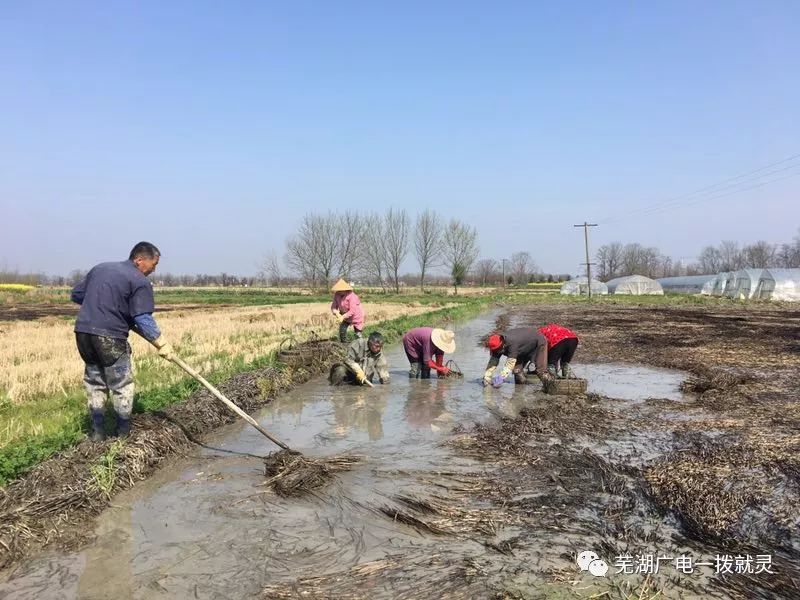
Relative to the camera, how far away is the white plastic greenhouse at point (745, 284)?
42.2 meters

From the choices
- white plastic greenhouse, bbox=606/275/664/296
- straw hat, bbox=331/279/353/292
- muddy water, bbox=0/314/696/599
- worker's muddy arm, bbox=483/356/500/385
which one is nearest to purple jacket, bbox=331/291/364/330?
straw hat, bbox=331/279/353/292

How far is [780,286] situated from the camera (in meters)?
40.7

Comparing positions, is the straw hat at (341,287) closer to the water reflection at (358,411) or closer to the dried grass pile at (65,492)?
the water reflection at (358,411)

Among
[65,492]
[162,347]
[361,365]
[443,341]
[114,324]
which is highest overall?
[114,324]

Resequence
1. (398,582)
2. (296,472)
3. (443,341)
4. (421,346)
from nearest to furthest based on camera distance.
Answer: (398,582), (296,472), (443,341), (421,346)

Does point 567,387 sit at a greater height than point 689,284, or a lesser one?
lesser

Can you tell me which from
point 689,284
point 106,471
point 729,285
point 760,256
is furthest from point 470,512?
point 760,256

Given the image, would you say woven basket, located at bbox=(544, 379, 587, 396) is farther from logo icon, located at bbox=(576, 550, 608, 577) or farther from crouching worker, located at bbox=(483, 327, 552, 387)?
logo icon, located at bbox=(576, 550, 608, 577)

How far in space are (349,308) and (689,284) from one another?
187 feet

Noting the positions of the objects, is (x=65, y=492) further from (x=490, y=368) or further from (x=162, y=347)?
(x=490, y=368)

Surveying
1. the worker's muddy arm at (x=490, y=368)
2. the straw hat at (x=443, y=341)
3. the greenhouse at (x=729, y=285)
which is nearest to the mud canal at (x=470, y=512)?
the worker's muddy arm at (x=490, y=368)

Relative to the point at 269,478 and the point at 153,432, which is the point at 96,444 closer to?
the point at 153,432

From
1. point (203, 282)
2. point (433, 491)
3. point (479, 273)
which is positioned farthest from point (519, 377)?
point (203, 282)

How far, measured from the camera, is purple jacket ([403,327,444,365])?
9.20 meters
